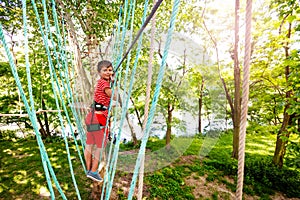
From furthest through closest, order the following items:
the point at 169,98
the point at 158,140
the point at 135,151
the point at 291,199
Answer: the point at 158,140
the point at 135,151
the point at 169,98
the point at 291,199

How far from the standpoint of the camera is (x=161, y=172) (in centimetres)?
350

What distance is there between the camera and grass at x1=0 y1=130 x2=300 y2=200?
2.87 metres

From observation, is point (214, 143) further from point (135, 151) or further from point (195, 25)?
point (195, 25)

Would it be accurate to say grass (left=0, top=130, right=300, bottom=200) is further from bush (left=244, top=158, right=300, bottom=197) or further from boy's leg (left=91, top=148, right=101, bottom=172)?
boy's leg (left=91, top=148, right=101, bottom=172)

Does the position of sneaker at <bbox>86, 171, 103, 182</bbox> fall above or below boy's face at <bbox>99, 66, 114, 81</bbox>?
below

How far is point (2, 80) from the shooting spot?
13.1 ft

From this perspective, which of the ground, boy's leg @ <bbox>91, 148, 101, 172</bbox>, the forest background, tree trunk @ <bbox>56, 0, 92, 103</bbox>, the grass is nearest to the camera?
boy's leg @ <bbox>91, 148, 101, 172</bbox>

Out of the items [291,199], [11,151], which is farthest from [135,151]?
[291,199]

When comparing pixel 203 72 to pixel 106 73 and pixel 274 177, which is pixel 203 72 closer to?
pixel 274 177

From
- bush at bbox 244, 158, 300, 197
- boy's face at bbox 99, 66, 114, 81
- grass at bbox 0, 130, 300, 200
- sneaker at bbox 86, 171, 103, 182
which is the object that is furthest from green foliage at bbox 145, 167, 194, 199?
boy's face at bbox 99, 66, 114, 81

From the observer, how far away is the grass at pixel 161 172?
→ 2.87 metres

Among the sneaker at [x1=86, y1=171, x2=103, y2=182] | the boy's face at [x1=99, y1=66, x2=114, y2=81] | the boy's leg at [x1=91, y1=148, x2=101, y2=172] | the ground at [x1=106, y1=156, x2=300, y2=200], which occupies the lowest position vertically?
the ground at [x1=106, y1=156, x2=300, y2=200]

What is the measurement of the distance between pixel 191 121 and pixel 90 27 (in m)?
3.27

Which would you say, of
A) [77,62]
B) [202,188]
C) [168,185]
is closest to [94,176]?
[77,62]
